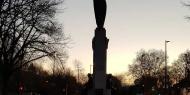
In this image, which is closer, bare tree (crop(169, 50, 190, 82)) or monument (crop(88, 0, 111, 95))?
monument (crop(88, 0, 111, 95))

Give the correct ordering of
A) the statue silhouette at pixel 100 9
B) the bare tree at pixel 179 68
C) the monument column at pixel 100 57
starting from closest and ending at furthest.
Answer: the statue silhouette at pixel 100 9 < the monument column at pixel 100 57 < the bare tree at pixel 179 68

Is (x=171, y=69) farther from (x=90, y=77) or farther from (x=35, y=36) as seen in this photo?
(x=90, y=77)

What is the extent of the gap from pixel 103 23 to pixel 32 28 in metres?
19.6

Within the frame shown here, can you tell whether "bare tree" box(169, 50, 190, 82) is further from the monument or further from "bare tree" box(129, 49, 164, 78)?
the monument

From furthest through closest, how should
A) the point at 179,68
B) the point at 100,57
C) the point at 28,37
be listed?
the point at 179,68 < the point at 28,37 < the point at 100,57

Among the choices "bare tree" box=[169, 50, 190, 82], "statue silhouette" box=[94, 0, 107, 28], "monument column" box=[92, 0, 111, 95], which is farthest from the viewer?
"bare tree" box=[169, 50, 190, 82]

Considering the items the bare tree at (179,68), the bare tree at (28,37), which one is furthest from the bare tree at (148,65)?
the bare tree at (28,37)

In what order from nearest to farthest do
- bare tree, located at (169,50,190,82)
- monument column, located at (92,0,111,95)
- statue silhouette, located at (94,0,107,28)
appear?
statue silhouette, located at (94,0,107,28), monument column, located at (92,0,111,95), bare tree, located at (169,50,190,82)

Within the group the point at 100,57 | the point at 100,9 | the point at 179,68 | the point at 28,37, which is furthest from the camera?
the point at 179,68

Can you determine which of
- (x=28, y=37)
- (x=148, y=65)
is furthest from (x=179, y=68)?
(x=28, y=37)

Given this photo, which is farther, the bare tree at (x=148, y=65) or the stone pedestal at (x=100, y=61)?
the bare tree at (x=148, y=65)

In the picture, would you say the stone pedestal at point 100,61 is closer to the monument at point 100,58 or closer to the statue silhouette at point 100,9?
the monument at point 100,58

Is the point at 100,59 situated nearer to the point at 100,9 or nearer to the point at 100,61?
the point at 100,61

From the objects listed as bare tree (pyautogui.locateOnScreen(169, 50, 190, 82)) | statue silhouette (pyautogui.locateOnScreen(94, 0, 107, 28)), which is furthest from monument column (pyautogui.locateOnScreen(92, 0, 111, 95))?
bare tree (pyautogui.locateOnScreen(169, 50, 190, 82))
